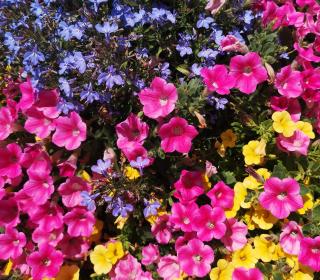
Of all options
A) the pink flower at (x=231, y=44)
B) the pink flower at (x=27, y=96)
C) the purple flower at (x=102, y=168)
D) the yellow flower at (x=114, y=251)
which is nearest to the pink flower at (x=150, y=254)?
the yellow flower at (x=114, y=251)

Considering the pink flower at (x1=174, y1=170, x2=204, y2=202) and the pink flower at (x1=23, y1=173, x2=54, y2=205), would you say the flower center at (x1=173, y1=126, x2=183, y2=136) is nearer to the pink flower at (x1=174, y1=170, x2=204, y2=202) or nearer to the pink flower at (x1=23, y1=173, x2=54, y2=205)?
the pink flower at (x1=174, y1=170, x2=204, y2=202)

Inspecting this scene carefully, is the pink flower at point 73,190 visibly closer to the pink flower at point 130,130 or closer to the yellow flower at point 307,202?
the pink flower at point 130,130

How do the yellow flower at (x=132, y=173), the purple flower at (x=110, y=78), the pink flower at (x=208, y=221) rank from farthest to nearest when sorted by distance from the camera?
the yellow flower at (x=132, y=173) < the pink flower at (x=208, y=221) < the purple flower at (x=110, y=78)

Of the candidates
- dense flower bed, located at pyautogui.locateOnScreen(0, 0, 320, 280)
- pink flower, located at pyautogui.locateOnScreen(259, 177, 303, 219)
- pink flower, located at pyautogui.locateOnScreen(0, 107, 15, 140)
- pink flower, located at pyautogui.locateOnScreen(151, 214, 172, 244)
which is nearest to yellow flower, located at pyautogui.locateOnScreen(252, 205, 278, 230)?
dense flower bed, located at pyautogui.locateOnScreen(0, 0, 320, 280)

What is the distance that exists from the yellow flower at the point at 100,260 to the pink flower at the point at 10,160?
0.57m

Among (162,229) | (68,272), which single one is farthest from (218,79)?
(68,272)

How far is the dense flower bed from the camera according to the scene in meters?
2.20

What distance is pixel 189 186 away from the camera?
7.55 feet

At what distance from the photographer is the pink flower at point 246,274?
216 cm

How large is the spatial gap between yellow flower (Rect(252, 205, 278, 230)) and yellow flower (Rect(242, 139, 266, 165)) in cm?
24

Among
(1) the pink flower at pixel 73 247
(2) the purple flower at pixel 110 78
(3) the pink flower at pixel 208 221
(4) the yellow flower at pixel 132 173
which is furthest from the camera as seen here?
(1) the pink flower at pixel 73 247

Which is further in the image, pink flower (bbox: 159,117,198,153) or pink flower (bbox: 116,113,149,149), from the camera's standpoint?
pink flower (bbox: 116,113,149,149)

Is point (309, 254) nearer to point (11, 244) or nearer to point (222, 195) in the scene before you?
point (222, 195)

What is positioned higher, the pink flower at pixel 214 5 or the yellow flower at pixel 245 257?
the pink flower at pixel 214 5
